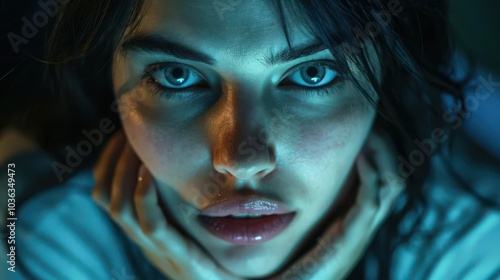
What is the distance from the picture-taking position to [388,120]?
Result: 26.6 inches

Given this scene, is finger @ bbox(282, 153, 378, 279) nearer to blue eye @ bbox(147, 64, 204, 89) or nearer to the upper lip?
the upper lip

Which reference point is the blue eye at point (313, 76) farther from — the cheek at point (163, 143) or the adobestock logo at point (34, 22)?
the adobestock logo at point (34, 22)

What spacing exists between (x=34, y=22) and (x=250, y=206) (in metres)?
0.30

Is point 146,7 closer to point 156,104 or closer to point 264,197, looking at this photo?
point 156,104

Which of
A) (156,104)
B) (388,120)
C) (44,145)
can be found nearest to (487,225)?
(388,120)

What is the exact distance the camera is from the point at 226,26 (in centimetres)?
54

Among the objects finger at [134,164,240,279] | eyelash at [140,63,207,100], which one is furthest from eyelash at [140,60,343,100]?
finger at [134,164,240,279]

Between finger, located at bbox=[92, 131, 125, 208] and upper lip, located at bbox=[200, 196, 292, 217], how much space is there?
149 mm

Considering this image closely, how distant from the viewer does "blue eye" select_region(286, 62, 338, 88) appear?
0.58 m

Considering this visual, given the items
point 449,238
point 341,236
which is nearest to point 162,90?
point 341,236

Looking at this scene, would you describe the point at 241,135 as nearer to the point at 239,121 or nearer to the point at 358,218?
the point at 239,121

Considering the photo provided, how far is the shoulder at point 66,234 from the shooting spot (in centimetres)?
72

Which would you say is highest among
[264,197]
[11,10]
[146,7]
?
[11,10]

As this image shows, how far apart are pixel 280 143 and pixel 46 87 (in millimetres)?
294
